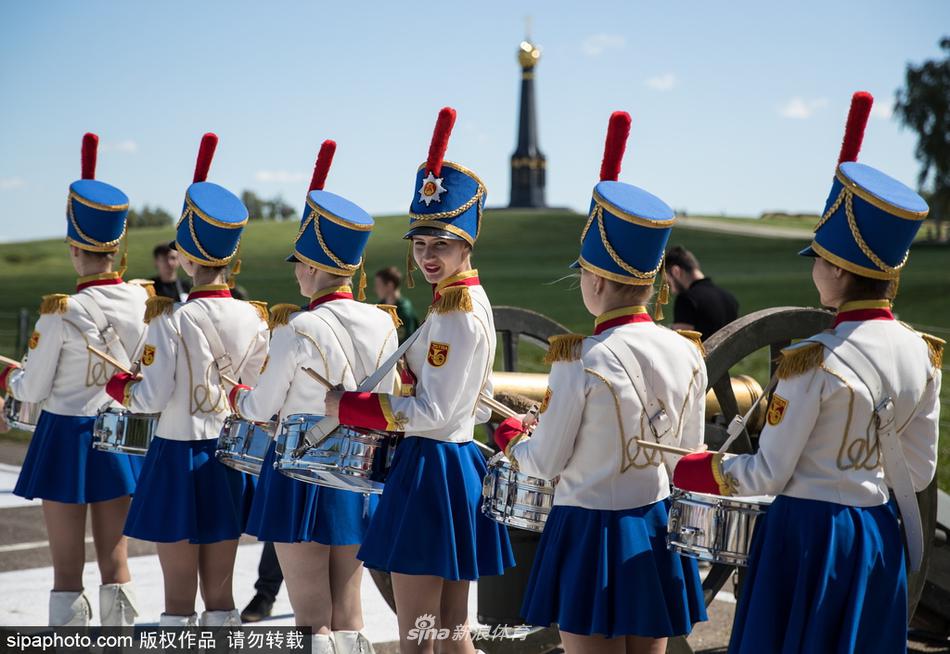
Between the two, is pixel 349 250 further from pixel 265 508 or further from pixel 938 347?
pixel 938 347

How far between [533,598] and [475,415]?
84 centimetres

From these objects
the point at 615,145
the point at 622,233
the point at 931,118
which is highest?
the point at 931,118

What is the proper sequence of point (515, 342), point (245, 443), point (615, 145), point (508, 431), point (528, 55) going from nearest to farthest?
point (615, 145)
point (508, 431)
point (245, 443)
point (515, 342)
point (528, 55)

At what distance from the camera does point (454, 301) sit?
3494 mm

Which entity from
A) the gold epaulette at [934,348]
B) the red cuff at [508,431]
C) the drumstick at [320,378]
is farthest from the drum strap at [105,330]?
the gold epaulette at [934,348]

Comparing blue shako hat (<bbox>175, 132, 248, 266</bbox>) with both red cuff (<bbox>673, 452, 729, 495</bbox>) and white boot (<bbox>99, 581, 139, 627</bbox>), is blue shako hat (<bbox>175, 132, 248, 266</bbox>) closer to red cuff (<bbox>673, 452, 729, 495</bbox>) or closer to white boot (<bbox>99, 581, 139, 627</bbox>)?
white boot (<bbox>99, 581, 139, 627</bbox>)

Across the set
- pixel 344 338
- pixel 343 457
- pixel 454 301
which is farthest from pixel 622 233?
pixel 344 338

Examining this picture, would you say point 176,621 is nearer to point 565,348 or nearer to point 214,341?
point 214,341

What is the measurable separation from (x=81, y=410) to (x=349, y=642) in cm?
154

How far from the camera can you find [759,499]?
3150 millimetres

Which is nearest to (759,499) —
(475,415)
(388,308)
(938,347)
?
(938,347)

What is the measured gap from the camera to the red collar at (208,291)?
4.43 m

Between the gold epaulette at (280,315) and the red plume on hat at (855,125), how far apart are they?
72.7 inches

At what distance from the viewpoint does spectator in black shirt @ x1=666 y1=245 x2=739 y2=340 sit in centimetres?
620
